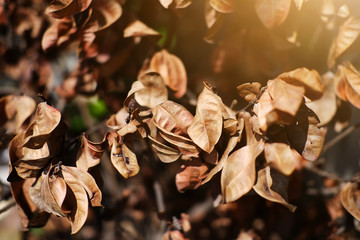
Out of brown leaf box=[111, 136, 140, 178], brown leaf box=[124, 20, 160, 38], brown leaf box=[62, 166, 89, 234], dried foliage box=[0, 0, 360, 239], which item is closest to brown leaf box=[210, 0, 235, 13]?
dried foliage box=[0, 0, 360, 239]

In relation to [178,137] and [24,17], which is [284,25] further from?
[24,17]

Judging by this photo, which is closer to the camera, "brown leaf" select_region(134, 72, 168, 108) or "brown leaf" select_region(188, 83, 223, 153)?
"brown leaf" select_region(188, 83, 223, 153)

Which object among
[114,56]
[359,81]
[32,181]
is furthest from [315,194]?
[32,181]

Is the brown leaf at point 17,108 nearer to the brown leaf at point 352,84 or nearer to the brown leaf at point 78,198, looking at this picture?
the brown leaf at point 78,198

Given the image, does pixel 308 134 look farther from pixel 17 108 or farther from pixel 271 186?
pixel 17 108

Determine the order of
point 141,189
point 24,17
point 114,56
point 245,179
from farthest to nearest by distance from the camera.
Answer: point 141,189
point 24,17
point 114,56
point 245,179

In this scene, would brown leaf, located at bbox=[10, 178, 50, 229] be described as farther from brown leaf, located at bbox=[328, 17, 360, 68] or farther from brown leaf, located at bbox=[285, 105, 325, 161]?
brown leaf, located at bbox=[328, 17, 360, 68]
